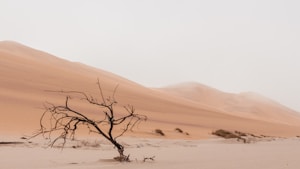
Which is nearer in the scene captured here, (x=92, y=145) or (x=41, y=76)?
(x=92, y=145)

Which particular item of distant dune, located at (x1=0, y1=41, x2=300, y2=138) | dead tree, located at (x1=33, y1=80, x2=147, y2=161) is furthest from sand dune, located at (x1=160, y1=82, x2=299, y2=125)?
dead tree, located at (x1=33, y1=80, x2=147, y2=161)

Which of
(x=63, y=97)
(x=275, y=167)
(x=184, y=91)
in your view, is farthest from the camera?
(x=184, y=91)

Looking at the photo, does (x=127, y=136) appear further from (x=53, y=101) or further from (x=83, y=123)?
(x=53, y=101)

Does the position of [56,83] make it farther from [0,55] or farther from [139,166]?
[139,166]

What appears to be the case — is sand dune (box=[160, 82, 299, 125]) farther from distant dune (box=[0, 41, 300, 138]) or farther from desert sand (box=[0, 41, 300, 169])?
desert sand (box=[0, 41, 300, 169])

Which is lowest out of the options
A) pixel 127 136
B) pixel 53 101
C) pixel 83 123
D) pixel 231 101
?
pixel 127 136

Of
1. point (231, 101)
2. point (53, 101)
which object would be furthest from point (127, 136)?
point (231, 101)

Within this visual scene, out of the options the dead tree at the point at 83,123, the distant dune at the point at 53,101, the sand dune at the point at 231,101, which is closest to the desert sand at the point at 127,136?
the distant dune at the point at 53,101

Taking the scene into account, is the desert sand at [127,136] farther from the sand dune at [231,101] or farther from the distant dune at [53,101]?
the sand dune at [231,101]

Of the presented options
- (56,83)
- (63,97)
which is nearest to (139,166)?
(63,97)

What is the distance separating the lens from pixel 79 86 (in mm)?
26156

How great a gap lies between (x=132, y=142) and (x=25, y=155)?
3.88 metres

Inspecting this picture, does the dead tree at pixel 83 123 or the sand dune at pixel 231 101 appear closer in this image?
the dead tree at pixel 83 123

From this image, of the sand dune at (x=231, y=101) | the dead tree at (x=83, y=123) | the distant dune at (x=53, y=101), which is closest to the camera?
the dead tree at (x=83, y=123)
